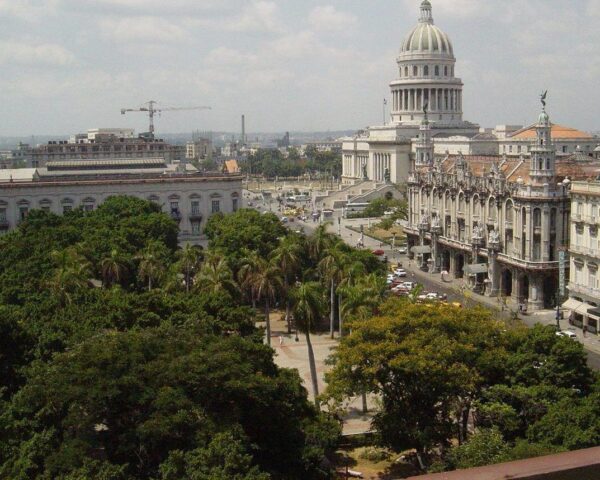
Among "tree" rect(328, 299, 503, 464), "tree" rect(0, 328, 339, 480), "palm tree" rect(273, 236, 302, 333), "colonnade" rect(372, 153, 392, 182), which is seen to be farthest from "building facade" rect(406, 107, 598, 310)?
"colonnade" rect(372, 153, 392, 182)

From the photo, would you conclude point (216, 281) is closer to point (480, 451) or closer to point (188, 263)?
point (188, 263)

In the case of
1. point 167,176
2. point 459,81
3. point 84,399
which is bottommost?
point 84,399

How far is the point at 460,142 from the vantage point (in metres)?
157

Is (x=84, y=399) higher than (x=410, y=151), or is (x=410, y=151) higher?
(x=410, y=151)

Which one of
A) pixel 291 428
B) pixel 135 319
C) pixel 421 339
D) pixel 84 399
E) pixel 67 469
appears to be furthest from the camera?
pixel 135 319

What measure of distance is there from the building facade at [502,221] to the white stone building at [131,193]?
3209cm

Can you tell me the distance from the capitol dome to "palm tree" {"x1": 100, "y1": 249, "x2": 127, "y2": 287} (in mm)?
117499

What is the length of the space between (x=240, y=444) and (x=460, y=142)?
136205 millimetres

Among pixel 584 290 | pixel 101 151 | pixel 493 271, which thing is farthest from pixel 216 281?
pixel 101 151

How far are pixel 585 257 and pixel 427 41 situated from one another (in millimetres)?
111161

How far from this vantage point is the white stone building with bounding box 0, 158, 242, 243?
110 meters

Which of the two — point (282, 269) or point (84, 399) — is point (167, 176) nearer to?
point (282, 269)

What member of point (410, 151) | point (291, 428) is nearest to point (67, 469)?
point (291, 428)

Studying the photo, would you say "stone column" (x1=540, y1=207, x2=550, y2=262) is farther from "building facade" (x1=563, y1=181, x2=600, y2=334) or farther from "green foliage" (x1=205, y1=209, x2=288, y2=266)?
"green foliage" (x1=205, y1=209, x2=288, y2=266)
